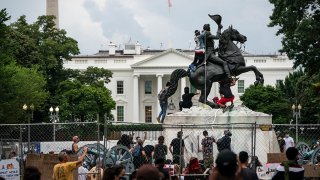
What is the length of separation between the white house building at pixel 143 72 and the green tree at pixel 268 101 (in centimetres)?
1666

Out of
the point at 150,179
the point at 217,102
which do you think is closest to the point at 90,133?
the point at 217,102

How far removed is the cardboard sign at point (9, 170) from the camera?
63.1 feet

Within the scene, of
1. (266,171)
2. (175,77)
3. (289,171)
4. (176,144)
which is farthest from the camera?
(175,77)

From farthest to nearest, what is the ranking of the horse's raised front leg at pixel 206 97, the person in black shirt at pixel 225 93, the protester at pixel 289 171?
the horse's raised front leg at pixel 206 97
the person in black shirt at pixel 225 93
the protester at pixel 289 171

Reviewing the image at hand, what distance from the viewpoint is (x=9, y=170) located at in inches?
760

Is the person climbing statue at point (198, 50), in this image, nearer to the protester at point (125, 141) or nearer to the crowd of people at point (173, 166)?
the crowd of people at point (173, 166)

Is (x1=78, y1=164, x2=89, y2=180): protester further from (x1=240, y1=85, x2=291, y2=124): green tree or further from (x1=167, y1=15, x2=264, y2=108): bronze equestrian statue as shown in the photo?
(x1=240, y1=85, x2=291, y2=124): green tree

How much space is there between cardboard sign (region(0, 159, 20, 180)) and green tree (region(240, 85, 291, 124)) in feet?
249

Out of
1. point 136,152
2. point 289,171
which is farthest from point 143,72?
point 289,171

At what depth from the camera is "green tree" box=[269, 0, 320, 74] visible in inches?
1476

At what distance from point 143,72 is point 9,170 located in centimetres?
10373

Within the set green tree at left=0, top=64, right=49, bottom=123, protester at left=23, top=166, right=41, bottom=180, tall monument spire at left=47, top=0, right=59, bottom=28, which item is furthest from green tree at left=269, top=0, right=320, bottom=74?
tall monument spire at left=47, top=0, right=59, bottom=28

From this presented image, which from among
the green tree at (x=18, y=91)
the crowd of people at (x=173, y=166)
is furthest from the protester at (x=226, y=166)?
the green tree at (x=18, y=91)

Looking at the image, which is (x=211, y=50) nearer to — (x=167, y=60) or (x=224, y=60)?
(x=224, y=60)
